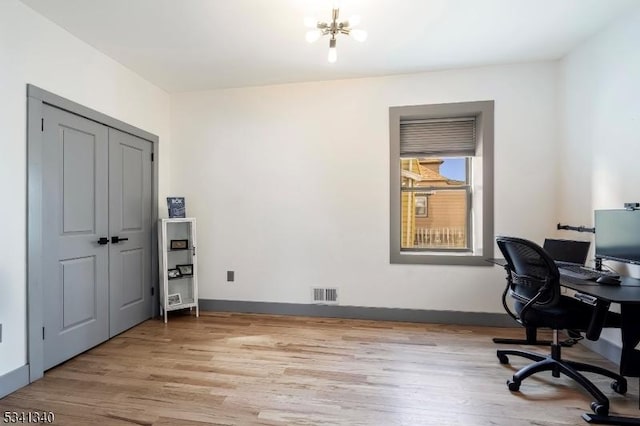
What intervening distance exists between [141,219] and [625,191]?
4.45 m

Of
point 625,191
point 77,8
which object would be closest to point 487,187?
point 625,191

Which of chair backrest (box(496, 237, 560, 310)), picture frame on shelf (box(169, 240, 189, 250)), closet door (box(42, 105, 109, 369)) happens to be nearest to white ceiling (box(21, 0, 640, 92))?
closet door (box(42, 105, 109, 369))

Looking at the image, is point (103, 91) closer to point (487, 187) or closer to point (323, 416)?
point (323, 416)

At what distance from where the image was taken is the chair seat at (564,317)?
6.19 ft

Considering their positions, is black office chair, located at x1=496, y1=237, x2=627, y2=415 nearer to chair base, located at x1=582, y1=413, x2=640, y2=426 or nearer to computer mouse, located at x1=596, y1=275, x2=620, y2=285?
chair base, located at x1=582, y1=413, x2=640, y2=426

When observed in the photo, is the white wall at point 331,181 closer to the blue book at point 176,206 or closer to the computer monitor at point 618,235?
the blue book at point 176,206

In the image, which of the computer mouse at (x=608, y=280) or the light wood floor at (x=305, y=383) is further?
the computer mouse at (x=608, y=280)

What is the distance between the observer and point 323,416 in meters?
1.75

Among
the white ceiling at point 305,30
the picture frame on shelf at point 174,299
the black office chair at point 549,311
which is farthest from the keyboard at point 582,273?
the picture frame on shelf at point 174,299

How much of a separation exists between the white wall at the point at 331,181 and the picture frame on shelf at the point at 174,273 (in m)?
0.27

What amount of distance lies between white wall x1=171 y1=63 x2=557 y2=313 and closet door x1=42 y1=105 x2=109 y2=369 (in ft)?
3.48

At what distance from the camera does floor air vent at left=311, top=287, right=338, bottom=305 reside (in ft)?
11.1

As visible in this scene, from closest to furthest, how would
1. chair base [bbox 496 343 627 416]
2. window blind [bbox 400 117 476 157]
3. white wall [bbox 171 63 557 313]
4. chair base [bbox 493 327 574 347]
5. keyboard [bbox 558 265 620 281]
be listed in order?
1. chair base [bbox 496 343 627 416]
2. keyboard [bbox 558 265 620 281]
3. chair base [bbox 493 327 574 347]
4. white wall [bbox 171 63 557 313]
5. window blind [bbox 400 117 476 157]

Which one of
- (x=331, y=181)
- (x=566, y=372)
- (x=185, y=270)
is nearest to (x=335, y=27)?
(x=331, y=181)
